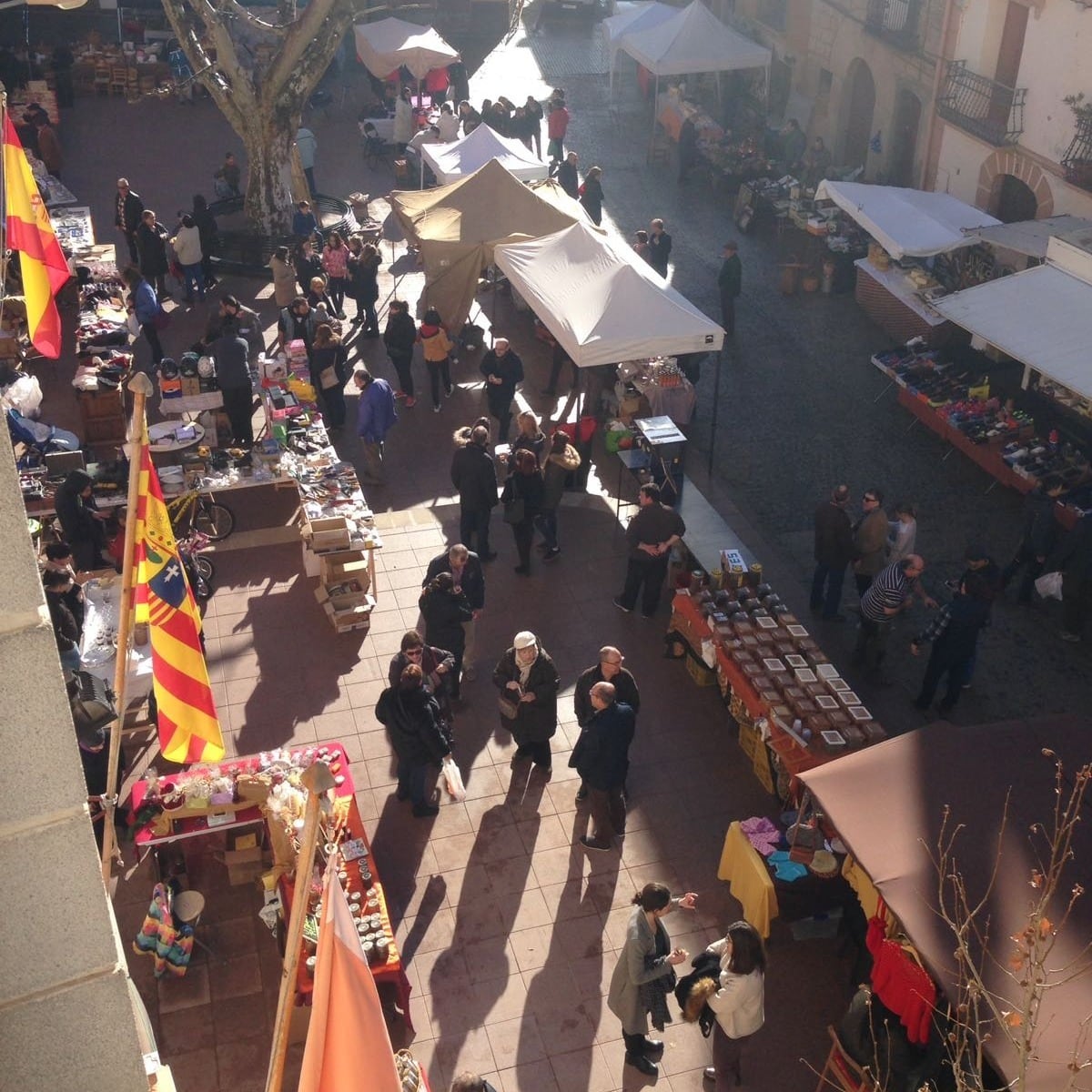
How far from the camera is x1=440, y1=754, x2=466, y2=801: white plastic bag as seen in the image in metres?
10.8

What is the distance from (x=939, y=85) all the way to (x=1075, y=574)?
526 inches

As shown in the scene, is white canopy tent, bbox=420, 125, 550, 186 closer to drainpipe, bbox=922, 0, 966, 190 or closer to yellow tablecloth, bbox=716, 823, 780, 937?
drainpipe, bbox=922, 0, 966, 190

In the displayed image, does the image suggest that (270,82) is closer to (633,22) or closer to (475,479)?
(633,22)

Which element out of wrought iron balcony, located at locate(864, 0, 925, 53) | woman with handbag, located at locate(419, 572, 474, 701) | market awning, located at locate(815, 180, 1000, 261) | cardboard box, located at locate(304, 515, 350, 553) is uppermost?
wrought iron balcony, located at locate(864, 0, 925, 53)

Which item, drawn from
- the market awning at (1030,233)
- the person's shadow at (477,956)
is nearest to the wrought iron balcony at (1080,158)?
the market awning at (1030,233)

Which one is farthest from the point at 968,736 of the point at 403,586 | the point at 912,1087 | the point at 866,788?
the point at 403,586

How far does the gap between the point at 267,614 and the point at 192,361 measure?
14.0ft

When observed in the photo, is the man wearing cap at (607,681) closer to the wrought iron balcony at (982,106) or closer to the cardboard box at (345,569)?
the cardboard box at (345,569)

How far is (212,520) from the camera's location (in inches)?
559

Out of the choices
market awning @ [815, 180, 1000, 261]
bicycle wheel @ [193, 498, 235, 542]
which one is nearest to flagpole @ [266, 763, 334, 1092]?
bicycle wheel @ [193, 498, 235, 542]

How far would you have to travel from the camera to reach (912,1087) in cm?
781

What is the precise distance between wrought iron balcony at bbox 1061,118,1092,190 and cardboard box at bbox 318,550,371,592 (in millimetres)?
12370

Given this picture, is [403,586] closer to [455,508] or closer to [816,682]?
[455,508]

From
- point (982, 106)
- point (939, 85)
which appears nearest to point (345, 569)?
point (982, 106)
